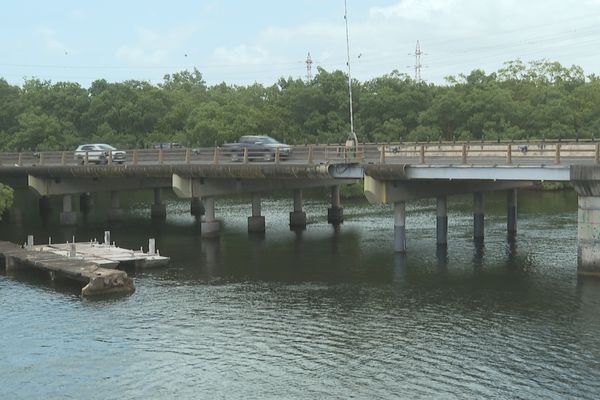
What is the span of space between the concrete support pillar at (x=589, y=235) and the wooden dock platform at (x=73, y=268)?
2314cm

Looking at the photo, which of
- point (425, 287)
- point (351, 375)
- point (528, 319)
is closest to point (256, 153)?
point (425, 287)

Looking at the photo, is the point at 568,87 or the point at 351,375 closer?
the point at 351,375

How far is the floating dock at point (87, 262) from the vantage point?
42.3m

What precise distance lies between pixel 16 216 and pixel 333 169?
1659 inches

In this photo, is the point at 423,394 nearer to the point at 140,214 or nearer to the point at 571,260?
the point at 571,260

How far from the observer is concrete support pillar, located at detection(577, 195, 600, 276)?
43.4m

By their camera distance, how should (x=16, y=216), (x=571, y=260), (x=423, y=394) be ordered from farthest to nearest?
(x=16, y=216) < (x=571, y=260) < (x=423, y=394)

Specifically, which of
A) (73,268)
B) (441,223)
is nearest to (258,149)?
(441,223)

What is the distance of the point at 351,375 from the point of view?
28.8 metres

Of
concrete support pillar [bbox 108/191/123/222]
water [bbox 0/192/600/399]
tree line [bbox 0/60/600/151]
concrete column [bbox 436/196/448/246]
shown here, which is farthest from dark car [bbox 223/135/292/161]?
tree line [bbox 0/60/600/151]

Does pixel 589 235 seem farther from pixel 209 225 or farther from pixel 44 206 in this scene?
pixel 44 206

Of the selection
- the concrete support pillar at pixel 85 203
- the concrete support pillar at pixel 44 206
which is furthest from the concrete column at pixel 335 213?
the concrete support pillar at pixel 44 206

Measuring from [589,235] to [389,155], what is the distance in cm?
1536

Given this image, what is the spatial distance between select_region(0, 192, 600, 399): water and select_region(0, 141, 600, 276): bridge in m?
3.69
